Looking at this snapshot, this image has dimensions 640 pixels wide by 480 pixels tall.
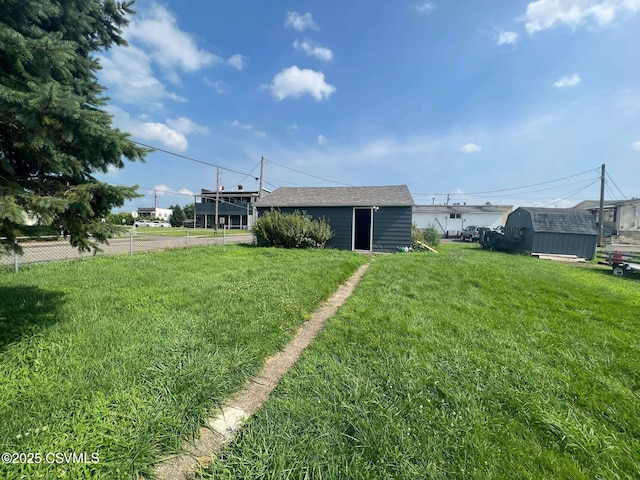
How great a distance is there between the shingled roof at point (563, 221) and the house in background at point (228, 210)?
33942mm

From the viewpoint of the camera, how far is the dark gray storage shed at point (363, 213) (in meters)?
11.6

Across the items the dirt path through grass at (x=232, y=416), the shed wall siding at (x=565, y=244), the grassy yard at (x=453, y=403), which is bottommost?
the dirt path through grass at (x=232, y=416)

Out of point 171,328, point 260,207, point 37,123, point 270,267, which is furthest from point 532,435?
point 260,207

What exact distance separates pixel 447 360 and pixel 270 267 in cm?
509

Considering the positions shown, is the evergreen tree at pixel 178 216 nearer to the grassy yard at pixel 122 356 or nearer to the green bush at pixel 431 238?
the green bush at pixel 431 238

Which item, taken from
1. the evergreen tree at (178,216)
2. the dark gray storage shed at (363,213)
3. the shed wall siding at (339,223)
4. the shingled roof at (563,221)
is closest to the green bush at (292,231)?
the shed wall siding at (339,223)

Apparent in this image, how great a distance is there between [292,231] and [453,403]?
953 centimetres

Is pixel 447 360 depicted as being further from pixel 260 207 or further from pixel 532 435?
pixel 260 207

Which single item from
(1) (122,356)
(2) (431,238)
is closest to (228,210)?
(2) (431,238)

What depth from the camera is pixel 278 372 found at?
2.58 metres

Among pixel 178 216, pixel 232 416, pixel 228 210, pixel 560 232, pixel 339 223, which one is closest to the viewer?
pixel 232 416

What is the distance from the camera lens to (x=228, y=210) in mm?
42000

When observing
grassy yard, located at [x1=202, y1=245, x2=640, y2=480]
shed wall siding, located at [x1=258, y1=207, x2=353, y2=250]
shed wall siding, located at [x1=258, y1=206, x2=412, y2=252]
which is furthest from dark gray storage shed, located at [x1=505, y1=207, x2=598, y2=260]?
grassy yard, located at [x1=202, y1=245, x2=640, y2=480]

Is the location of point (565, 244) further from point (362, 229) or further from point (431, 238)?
point (362, 229)
